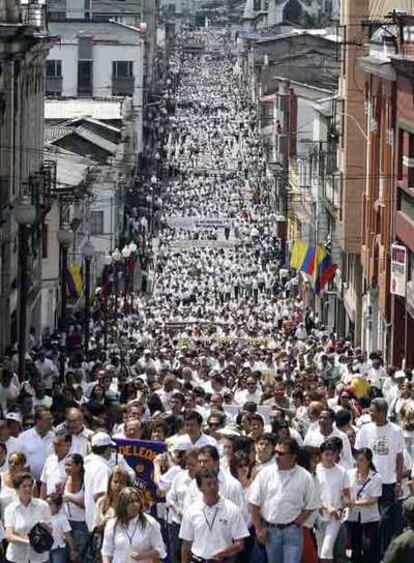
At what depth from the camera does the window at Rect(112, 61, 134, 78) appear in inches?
5842

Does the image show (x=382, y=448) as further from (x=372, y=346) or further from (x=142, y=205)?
(x=142, y=205)

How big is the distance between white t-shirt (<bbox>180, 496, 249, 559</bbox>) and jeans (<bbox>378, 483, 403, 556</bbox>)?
3916 millimetres

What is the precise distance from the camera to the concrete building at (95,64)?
146250 mm

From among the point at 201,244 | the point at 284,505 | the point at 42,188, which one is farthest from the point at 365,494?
the point at 201,244

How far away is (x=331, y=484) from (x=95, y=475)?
2.26m

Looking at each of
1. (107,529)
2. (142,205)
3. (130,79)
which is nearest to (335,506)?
(107,529)

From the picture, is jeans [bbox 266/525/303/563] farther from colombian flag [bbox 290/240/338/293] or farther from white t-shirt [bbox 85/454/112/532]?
colombian flag [bbox 290/240/338/293]

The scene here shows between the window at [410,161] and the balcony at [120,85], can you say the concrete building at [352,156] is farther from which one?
the balcony at [120,85]

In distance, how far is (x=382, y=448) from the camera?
21406 mm

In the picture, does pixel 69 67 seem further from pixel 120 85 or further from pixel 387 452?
pixel 387 452

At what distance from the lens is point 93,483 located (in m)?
18.8

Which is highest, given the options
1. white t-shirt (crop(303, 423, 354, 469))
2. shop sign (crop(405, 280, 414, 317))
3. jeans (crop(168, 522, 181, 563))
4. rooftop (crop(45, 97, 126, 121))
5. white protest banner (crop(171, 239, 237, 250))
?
white t-shirt (crop(303, 423, 354, 469))

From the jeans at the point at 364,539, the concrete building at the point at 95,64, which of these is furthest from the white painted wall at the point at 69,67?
the jeans at the point at 364,539

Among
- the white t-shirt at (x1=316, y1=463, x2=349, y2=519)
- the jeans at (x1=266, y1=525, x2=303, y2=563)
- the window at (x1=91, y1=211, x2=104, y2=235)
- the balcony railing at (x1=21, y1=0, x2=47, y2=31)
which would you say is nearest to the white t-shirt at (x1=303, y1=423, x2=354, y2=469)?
the white t-shirt at (x1=316, y1=463, x2=349, y2=519)
